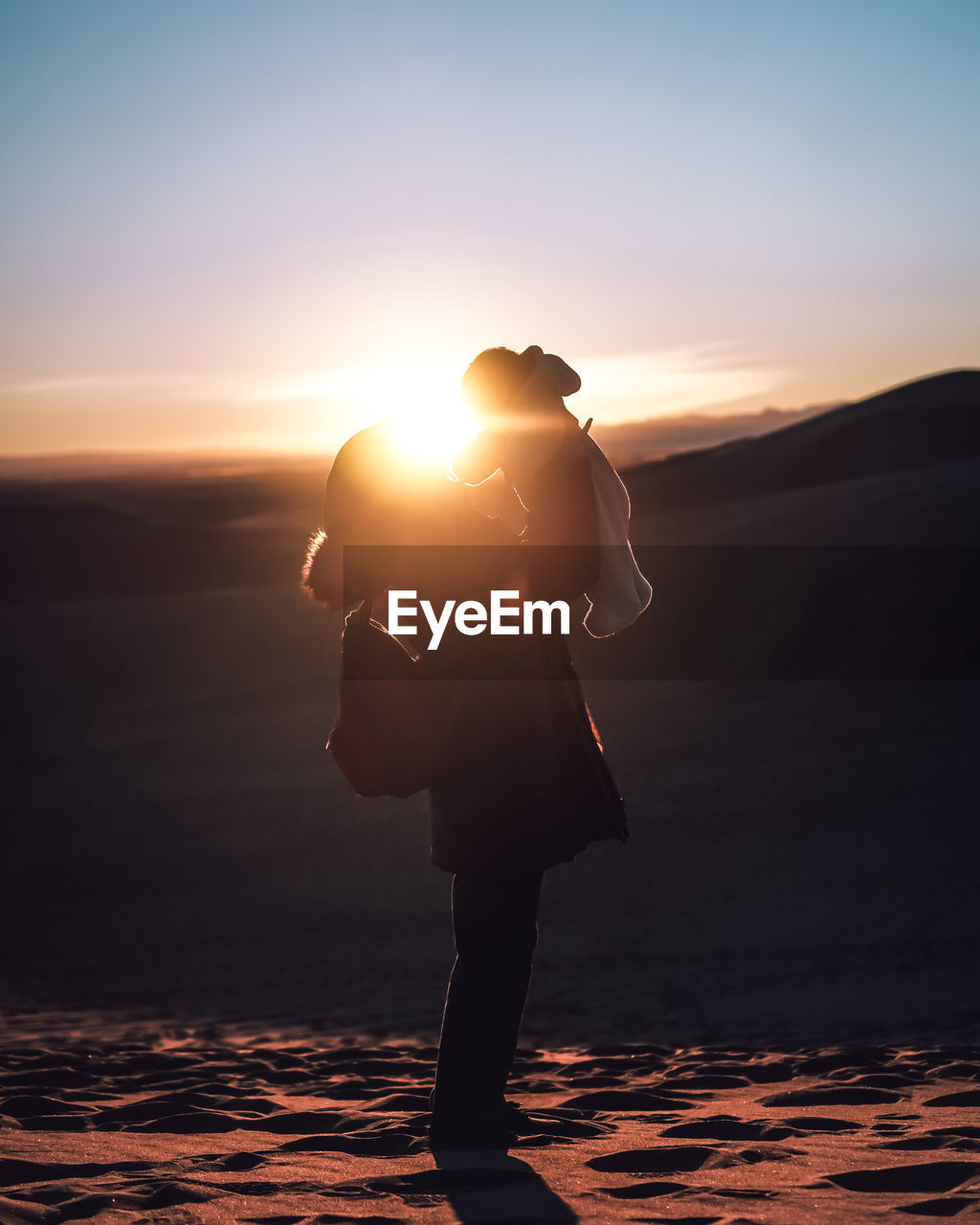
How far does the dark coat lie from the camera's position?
3387mm

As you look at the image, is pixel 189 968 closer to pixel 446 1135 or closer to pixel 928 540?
pixel 446 1135

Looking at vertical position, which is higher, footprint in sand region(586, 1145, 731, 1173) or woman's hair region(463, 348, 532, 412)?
woman's hair region(463, 348, 532, 412)

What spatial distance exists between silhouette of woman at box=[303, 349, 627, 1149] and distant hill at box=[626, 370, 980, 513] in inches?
1515

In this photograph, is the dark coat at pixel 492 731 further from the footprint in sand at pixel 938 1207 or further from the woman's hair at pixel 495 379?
the footprint in sand at pixel 938 1207

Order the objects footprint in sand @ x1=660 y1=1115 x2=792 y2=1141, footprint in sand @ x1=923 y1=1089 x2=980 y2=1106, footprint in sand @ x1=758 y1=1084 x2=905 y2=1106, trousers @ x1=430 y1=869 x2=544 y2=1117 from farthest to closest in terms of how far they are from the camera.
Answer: footprint in sand @ x1=758 y1=1084 x2=905 y2=1106 → footprint in sand @ x1=923 y1=1089 x2=980 y2=1106 → footprint in sand @ x1=660 y1=1115 x2=792 y2=1141 → trousers @ x1=430 y1=869 x2=544 y2=1117

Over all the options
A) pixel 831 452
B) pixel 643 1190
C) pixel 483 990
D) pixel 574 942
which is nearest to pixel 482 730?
pixel 483 990

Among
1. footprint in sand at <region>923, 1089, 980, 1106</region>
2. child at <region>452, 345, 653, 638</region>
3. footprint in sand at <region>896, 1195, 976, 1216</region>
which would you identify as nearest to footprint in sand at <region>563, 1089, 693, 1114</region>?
footprint in sand at <region>923, 1089, 980, 1106</region>

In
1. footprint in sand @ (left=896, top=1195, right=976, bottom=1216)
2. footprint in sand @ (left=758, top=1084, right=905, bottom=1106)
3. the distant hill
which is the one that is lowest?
footprint in sand @ (left=758, top=1084, right=905, bottom=1106)

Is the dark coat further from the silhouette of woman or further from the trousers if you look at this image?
the trousers

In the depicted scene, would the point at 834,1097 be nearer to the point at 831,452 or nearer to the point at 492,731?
the point at 492,731

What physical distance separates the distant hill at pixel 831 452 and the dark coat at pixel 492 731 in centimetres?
3848

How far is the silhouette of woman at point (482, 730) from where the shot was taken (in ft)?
10.9

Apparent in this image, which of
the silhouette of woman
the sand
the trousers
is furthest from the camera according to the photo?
the trousers

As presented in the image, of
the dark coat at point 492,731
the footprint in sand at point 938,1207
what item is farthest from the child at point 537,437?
the footprint in sand at point 938,1207
